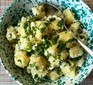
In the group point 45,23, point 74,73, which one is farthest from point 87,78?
point 45,23

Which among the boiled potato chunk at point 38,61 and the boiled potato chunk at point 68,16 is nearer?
the boiled potato chunk at point 38,61

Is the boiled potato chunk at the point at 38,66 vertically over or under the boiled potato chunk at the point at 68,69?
over

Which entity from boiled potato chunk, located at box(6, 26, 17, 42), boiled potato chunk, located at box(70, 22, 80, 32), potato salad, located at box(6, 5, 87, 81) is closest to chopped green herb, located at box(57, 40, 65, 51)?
potato salad, located at box(6, 5, 87, 81)

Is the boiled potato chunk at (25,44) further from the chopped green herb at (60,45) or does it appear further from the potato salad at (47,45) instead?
the chopped green herb at (60,45)

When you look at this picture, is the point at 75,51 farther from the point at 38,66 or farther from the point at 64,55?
the point at 38,66

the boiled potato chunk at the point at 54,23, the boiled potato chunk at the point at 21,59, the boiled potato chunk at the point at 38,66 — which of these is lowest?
the boiled potato chunk at the point at 38,66

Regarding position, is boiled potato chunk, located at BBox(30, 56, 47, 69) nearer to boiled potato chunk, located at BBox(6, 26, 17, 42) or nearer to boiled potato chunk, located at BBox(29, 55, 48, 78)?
boiled potato chunk, located at BBox(29, 55, 48, 78)

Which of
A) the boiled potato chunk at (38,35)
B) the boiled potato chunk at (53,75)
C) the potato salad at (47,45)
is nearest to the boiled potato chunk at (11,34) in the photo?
the potato salad at (47,45)

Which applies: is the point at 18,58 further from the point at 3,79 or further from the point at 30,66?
the point at 3,79
